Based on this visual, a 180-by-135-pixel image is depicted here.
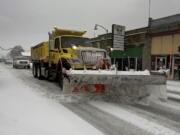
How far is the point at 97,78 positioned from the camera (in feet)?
19.0

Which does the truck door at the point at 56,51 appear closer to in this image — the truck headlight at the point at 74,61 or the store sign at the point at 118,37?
the truck headlight at the point at 74,61

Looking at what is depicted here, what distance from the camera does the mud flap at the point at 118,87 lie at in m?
5.83

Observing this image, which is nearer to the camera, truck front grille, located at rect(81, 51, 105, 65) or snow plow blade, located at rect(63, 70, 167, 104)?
snow plow blade, located at rect(63, 70, 167, 104)

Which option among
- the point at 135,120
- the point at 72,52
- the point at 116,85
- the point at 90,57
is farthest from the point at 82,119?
the point at 72,52

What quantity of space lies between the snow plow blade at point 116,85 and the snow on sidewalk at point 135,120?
754 mm

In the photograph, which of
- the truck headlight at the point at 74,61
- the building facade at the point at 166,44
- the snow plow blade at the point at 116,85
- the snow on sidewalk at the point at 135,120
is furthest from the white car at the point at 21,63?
the snow on sidewalk at the point at 135,120

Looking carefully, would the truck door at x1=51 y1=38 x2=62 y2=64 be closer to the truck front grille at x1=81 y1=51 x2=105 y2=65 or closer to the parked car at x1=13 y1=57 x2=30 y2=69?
the truck front grille at x1=81 y1=51 x2=105 y2=65

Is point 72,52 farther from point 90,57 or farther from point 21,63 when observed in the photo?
point 21,63

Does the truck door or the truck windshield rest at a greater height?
the truck windshield

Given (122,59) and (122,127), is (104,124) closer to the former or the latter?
(122,127)

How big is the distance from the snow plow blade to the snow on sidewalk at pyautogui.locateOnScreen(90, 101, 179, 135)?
0.75 meters

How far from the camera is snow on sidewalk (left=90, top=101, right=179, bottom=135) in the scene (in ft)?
13.2

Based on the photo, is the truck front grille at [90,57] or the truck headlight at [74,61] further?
Answer: the truck front grille at [90,57]

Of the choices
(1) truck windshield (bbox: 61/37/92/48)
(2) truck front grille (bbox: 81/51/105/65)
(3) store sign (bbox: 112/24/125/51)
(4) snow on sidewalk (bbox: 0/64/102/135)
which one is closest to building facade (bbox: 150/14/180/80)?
(3) store sign (bbox: 112/24/125/51)
